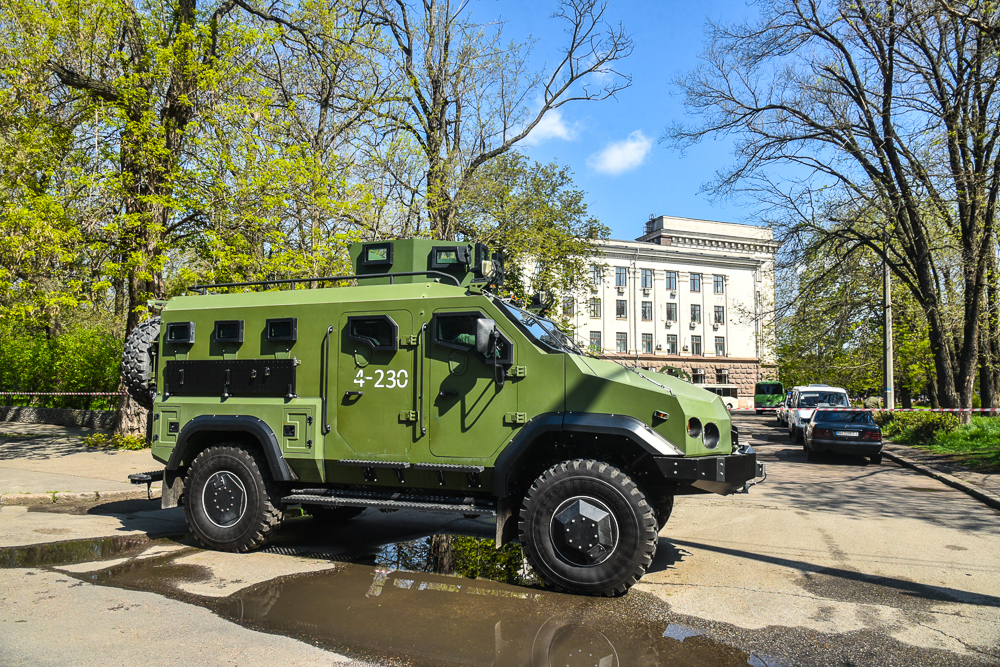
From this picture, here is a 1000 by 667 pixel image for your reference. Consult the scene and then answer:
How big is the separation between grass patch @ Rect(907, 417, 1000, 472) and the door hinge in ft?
41.1

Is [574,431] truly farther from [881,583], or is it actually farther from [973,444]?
[973,444]

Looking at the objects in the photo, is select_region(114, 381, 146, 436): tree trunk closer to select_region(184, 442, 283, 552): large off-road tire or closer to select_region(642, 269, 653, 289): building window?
select_region(184, 442, 283, 552): large off-road tire

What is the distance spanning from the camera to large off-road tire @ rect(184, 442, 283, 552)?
6.81 m

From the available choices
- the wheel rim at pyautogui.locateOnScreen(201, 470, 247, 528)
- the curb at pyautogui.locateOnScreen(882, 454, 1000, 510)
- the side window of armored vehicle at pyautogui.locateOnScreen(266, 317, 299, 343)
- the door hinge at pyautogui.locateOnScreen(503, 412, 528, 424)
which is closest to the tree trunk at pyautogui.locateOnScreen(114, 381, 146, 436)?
the wheel rim at pyautogui.locateOnScreen(201, 470, 247, 528)

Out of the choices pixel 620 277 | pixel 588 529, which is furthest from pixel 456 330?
pixel 620 277

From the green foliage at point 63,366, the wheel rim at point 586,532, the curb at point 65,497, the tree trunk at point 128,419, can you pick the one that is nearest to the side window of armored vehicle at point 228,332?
the wheel rim at point 586,532

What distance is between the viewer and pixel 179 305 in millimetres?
7535

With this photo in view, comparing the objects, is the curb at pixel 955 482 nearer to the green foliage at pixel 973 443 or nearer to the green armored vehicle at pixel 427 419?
the green foliage at pixel 973 443

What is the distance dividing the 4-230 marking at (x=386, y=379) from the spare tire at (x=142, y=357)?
9.06ft

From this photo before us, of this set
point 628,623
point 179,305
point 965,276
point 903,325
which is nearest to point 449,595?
point 628,623

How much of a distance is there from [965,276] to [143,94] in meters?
22.0

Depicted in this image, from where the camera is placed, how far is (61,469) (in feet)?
40.9

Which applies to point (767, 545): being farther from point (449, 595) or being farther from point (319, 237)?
point (319, 237)

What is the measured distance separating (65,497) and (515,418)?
7.61 m
